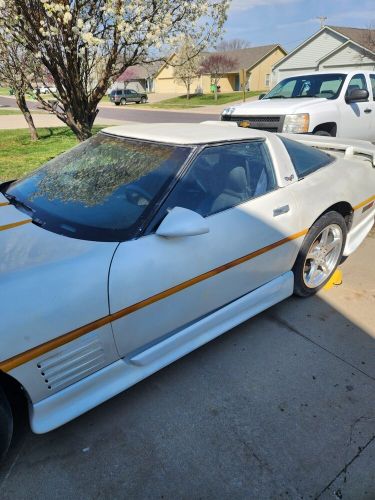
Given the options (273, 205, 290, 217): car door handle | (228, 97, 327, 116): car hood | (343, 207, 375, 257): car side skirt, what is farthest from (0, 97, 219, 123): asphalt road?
(273, 205, 290, 217): car door handle

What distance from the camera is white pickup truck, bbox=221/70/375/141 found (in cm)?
602

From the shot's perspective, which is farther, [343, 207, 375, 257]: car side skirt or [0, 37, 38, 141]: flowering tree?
[0, 37, 38, 141]: flowering tree

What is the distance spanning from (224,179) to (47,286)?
1.35 metres

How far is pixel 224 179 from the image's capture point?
8.05 feet

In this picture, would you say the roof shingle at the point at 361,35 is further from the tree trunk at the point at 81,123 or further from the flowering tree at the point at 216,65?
the tree trunk at the point at 81,123

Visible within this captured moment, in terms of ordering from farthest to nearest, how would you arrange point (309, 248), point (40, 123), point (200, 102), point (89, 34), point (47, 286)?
point (200, 102)
point (40, 123)
point (89, 34)
point (309, 248)
point (47, 286)

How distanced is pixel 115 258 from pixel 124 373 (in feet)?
2.10

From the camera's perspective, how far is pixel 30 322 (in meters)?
1.56

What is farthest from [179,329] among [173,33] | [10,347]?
[173,33]

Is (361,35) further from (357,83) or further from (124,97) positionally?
(357,83)

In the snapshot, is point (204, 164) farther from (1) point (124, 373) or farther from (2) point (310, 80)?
(2) point (310, 80)

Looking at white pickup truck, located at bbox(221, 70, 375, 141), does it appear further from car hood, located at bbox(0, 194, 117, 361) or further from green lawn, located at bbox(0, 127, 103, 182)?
car hood, located at bbox(0, 194, 117, 361)

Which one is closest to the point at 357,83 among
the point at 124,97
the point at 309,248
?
the point at 309,248

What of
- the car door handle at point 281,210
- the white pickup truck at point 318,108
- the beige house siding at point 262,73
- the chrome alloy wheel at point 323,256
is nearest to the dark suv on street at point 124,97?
the beige house siding at point 262,73
